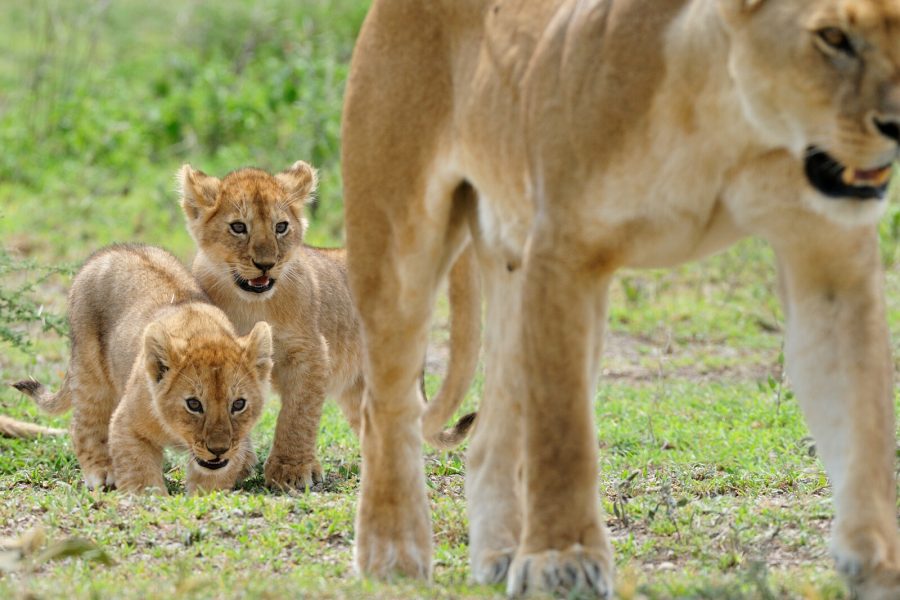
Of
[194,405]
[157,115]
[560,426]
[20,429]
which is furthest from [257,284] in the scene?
[157,115]

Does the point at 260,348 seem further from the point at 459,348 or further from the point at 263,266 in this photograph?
the point at 459,348

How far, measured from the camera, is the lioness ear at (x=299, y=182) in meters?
6.73

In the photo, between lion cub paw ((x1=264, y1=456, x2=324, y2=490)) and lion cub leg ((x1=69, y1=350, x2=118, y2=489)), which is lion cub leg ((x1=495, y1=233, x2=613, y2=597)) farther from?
lion cub leg ((x1=69, y1=350, x2=118, y2=489))

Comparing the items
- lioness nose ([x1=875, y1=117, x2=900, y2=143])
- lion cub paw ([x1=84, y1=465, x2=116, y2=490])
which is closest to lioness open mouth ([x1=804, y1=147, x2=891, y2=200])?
lioness nose ([x1=875, y1=117, x2=900, y2=143])

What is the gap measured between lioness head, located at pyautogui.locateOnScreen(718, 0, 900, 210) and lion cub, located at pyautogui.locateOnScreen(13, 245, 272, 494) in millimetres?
2929

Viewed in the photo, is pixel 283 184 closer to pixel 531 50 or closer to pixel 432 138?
pixel 432 138

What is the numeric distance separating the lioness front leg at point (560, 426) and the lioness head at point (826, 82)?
0.52m

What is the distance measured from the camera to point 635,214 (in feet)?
11.8

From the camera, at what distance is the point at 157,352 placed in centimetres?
602

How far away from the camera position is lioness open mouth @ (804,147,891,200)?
11.3ft

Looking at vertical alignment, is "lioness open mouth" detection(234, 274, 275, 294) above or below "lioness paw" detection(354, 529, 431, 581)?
above

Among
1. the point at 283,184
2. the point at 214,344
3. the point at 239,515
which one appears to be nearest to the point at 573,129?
the point at 239,515

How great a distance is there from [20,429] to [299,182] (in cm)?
149

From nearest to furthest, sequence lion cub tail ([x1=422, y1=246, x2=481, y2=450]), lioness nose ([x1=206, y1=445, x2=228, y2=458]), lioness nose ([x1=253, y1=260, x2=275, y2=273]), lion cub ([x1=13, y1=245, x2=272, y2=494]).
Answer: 1. lion cub tail ([x1=422, y1=246, x2=481, y2=450])
2. lioness nose ([x1=206, y1=445, x2=228, y2=458])
3. lion cub ([x1=13, y1=245, x2=272, y2=494])
4. lioness nose ([x1=253, y1=260, x2=275, y2=273])
